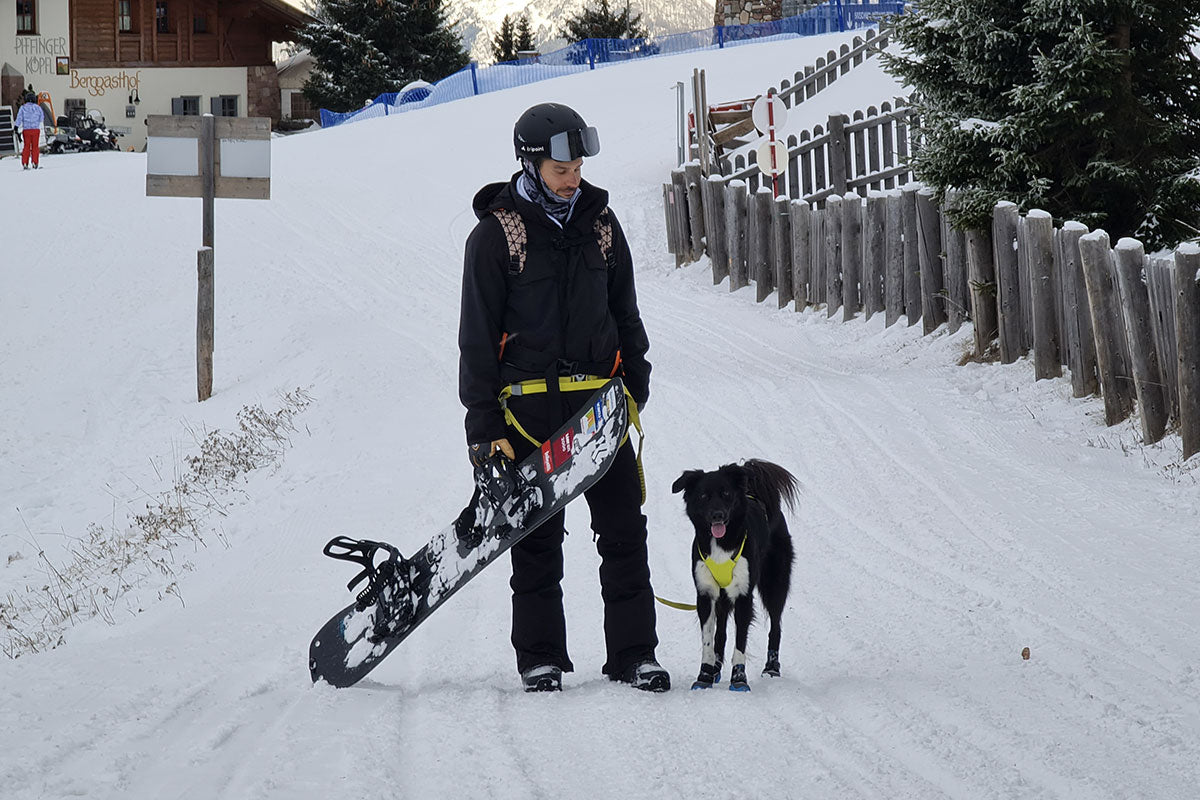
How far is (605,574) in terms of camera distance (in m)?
4.74

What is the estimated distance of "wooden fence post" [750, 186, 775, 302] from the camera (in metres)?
15.1

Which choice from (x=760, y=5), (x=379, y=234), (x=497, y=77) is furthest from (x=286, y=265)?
(x=760, y=5)

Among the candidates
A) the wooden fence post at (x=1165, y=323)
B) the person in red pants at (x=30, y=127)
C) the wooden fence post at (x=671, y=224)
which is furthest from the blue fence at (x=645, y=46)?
the wooden fence post at (x=1165, y=323)

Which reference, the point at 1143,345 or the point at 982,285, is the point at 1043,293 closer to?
the point at 982,285

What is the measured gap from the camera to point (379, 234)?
20922mm

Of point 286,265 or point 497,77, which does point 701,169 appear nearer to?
point 286,265

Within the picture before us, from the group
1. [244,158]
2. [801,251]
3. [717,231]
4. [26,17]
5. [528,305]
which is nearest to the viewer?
[528,305]

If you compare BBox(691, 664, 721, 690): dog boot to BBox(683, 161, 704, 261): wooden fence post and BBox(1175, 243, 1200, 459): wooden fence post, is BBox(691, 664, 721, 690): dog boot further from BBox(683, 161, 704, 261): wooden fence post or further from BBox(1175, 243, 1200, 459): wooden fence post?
BBox(683, 161, 704, 261): wooden fence post

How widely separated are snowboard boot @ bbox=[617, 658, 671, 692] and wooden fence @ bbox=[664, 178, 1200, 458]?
4180 mm

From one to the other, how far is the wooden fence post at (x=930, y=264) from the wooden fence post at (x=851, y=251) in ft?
4.37

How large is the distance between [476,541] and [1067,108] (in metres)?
6.99

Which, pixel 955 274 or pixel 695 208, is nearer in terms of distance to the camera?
pixel 955 274

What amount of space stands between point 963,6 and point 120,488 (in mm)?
9185

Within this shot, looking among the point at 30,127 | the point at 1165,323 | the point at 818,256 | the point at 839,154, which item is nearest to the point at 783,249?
the point at 818,256
